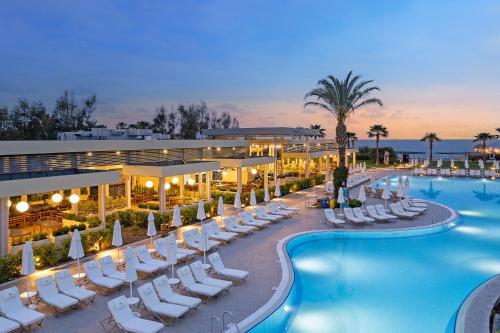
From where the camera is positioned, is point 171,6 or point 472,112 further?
point 472,112

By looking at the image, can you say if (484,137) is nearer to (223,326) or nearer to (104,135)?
(104,135)

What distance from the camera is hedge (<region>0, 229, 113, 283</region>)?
11.0m

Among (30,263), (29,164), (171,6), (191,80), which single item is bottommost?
(30,263)

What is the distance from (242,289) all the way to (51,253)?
645 cm

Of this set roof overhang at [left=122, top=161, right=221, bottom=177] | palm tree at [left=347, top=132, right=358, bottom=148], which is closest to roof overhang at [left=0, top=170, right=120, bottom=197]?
roof overhang at [left=122, top=161, right=221, bottom=177]

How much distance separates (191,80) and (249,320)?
4161cm

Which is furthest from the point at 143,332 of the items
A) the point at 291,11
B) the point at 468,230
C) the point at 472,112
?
the point at 472,112

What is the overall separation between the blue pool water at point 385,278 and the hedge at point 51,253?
706cm

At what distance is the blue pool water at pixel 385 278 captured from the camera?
930cm

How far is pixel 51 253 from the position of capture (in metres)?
12.2

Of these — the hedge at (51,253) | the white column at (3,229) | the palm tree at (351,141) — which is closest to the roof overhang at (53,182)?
the white column at (3,229)

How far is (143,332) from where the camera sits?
→ 24.6 feet

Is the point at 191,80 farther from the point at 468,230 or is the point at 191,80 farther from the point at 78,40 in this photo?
the point at 468,230

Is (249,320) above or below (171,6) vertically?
below
